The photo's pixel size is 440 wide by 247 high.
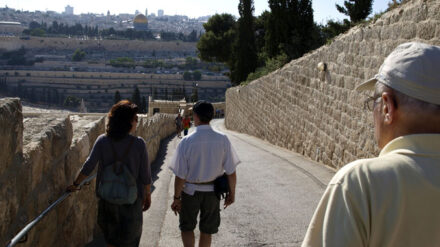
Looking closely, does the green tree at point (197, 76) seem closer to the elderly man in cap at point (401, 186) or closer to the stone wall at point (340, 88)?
the stone wall at point (340, 88)

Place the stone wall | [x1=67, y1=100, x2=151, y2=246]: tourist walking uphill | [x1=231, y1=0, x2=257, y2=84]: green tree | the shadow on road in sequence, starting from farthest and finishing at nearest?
[x1=231, y1=0, x2=257, y2=84]: green tree → the stone wall → the shadow on road → [x1=67, y1=100, x2=151, y2=246]: tourist walking uphill

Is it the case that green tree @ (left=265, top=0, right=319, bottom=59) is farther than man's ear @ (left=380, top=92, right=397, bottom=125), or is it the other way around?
green tree @ (left=265, top=0, right=319, bottom=59)

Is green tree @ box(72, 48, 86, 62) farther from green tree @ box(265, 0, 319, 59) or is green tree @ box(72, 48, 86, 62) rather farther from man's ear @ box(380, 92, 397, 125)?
man's ear @ box(380, 92, 397, 125)

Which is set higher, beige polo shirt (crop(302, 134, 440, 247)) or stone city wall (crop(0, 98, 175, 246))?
beige polo shirt (crop(302, 134, 440, 247))

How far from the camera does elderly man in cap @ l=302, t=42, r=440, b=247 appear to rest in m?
1.53

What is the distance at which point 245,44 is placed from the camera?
27.2 metres

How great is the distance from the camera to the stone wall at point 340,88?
17.4 ft

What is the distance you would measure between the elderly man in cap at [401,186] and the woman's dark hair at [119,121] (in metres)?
2.11

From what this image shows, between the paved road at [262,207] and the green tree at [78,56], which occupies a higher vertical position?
the paved road at [262,207]

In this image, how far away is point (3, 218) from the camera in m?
2.47

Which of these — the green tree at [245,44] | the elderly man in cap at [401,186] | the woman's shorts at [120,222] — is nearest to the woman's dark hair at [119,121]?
the woman's shorts at [120,222]

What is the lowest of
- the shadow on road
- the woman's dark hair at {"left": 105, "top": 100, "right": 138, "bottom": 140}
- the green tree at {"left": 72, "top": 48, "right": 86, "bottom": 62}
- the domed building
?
the green tree at {"left": 72, "top": 48, "right": 86, "bottom": 62}

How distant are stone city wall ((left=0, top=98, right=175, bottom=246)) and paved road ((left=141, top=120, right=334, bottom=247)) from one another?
2.64 ft

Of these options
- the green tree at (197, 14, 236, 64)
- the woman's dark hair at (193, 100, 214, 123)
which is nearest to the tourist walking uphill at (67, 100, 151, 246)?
the woman's dark hair at (193, 100, 214, 123)
